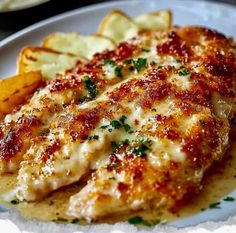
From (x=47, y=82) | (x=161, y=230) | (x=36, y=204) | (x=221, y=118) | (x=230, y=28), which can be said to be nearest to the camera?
(x=161, y=230)

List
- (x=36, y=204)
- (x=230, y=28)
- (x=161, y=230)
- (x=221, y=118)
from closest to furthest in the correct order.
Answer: (x=161, y=230) → (x=36, y=204) → (x=221, y=118) → (x=230, y=28)

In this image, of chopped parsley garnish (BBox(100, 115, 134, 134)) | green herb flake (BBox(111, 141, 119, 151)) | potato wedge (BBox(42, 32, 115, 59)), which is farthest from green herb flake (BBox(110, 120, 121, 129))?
potato wedge (BBox(42, 32, 115, 59))

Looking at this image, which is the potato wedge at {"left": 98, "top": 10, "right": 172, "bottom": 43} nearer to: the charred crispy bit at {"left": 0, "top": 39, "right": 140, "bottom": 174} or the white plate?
the white plate

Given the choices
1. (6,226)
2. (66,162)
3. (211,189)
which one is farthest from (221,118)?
(6,226)

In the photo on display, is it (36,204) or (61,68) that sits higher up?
(61,68)

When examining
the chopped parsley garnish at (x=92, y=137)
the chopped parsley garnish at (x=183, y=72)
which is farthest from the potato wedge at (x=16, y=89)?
the chopped parsley garnish at (x=183, y=72)

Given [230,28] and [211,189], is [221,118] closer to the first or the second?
[211,189]

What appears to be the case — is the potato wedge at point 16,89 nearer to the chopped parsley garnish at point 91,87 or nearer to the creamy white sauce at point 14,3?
the chopped parsley garnish at point 91,87
